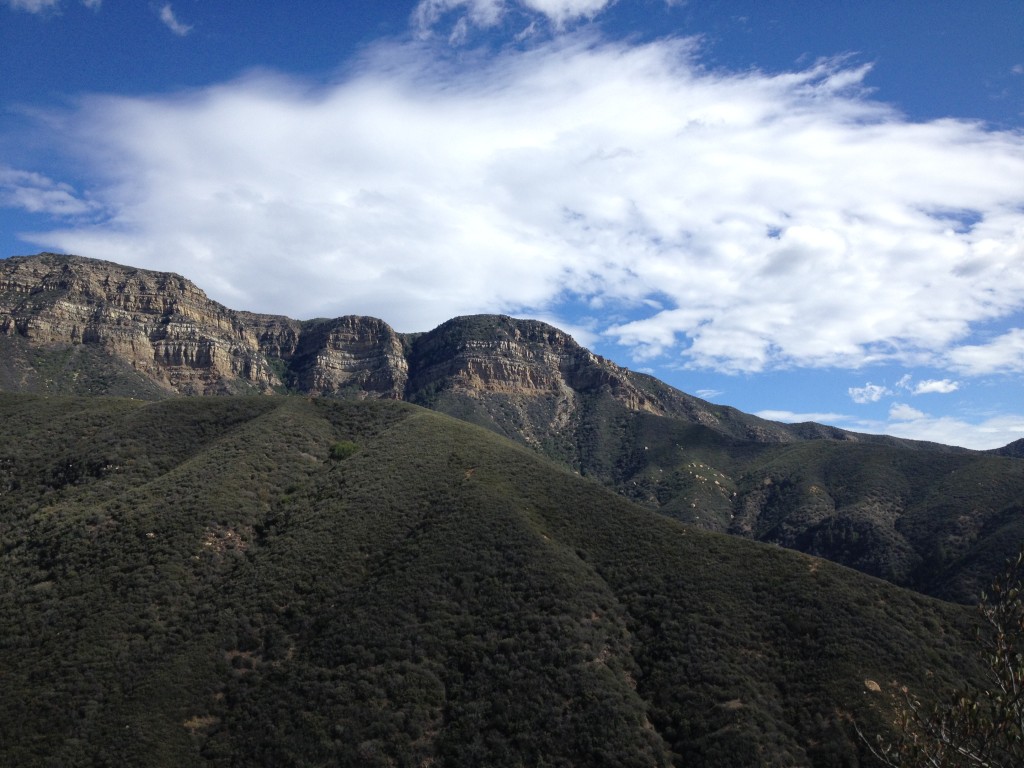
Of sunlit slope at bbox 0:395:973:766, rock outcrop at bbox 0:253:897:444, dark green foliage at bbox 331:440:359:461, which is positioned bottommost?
sunlit slope at bbox 0:395:973:766

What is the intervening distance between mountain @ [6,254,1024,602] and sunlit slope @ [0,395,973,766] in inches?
1713

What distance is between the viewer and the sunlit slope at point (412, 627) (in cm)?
3509

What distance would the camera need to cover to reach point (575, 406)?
17038 centimetres

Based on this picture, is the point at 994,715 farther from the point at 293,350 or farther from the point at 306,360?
the point at 293,350

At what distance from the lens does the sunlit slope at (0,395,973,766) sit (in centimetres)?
3509

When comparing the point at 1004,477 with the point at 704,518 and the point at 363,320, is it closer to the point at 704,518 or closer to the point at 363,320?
the point at 704,518

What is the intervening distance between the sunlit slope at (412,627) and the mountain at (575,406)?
43505 millimetres

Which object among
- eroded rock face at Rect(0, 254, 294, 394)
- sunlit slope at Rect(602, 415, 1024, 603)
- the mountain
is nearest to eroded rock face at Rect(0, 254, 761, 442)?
eroded rock face at Rect(0, 254, 294, 394)

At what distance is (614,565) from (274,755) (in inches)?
1017

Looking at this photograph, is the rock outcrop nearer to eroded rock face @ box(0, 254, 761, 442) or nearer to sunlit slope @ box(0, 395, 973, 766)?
eroded rock face @ box(0, 254, 761, 442)

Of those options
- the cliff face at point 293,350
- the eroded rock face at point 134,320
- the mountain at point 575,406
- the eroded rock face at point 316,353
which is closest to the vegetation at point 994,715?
the mountain at point 575,406

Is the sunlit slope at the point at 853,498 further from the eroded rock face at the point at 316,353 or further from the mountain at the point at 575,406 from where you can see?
the eroded rock face at the point at 316,353

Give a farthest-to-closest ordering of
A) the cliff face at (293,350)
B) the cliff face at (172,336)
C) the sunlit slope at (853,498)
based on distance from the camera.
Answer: the cliff face at (293,350) < the cliff face at (172,336) < the sunlit slope at (853,498)

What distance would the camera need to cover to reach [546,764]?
110 ft
